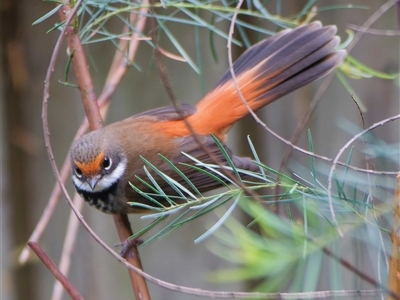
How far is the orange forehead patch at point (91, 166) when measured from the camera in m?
1.24

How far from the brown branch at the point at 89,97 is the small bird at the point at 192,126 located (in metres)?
0.05

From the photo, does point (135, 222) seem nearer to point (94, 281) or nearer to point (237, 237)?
point (94, 281)

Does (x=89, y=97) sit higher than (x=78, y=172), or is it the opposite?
(x=89, y=97)

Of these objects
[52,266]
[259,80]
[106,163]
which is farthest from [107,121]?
[52,266]

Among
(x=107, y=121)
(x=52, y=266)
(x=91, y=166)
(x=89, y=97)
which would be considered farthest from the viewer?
(x=107, y=121)

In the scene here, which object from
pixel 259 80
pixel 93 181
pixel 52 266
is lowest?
pixel 52 266

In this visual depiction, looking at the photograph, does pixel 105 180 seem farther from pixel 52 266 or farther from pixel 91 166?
pixel 52 266

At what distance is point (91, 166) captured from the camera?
125 centimetres

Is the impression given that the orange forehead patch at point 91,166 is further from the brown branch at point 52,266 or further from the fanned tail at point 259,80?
the brown branch at point 52,266

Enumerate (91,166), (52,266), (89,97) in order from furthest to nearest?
1. (91,166)
2. (89,97)
3. (52,266)

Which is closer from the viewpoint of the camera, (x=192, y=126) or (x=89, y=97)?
(x=89, y=97)

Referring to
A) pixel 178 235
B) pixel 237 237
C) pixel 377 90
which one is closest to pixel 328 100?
pixel 377 90

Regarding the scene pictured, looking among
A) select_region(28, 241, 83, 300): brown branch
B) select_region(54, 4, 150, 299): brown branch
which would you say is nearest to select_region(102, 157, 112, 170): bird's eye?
select_region(54, 4, 150, 299): brown branch

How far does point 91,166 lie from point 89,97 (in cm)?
23
